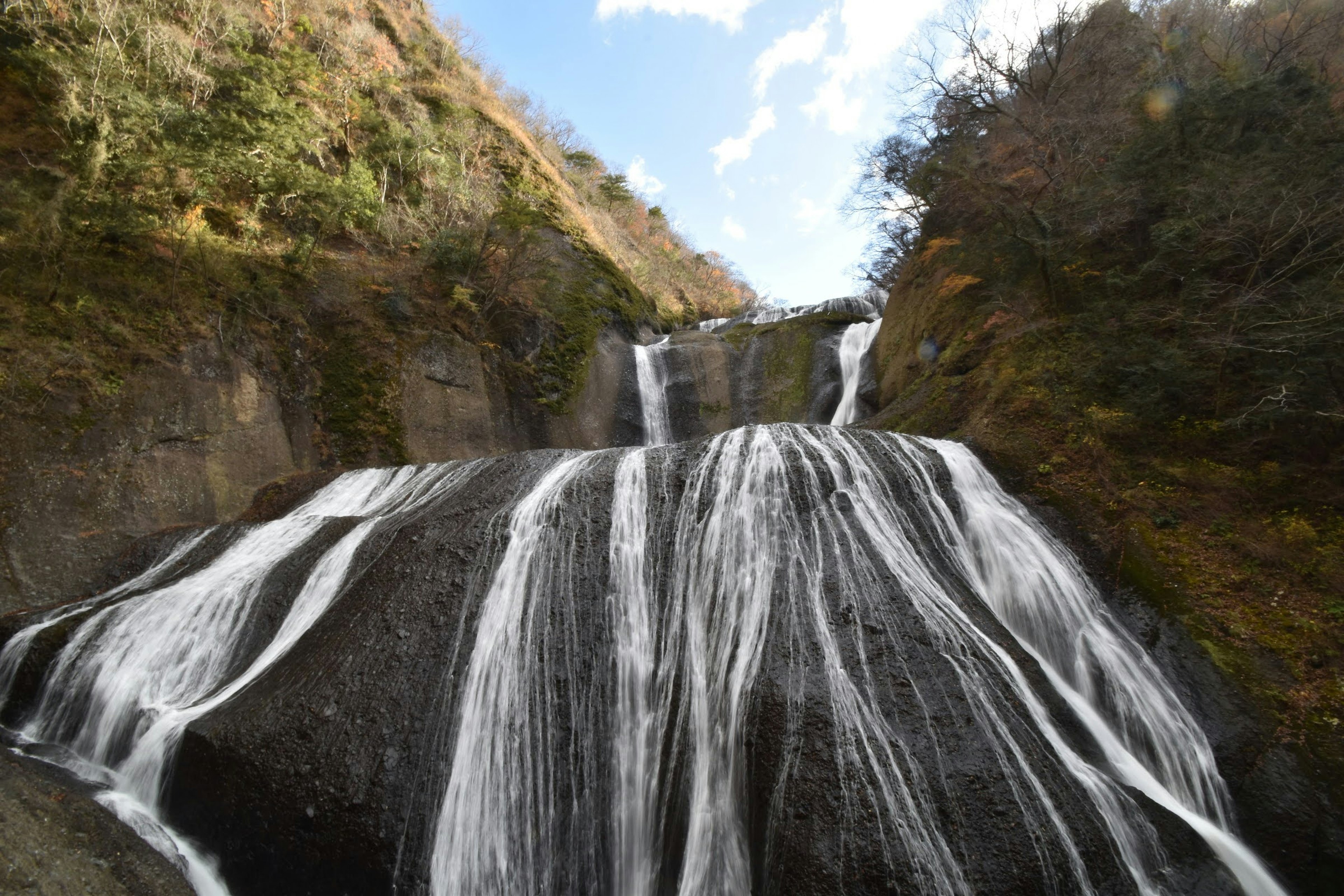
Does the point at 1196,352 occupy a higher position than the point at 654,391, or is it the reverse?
the point at 654,391

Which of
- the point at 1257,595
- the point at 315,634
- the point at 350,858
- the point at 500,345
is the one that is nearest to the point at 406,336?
the point at 500,345

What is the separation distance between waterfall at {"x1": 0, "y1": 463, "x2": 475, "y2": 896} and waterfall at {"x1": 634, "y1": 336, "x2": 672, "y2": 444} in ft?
27.2

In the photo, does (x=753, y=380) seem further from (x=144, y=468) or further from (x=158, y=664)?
(x=158, y=664)

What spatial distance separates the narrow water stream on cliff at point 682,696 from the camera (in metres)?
3.23

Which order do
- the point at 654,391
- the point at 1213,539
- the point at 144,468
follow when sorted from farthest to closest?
the point at 654,391 < the point at 144,468 < the point at 1213,539

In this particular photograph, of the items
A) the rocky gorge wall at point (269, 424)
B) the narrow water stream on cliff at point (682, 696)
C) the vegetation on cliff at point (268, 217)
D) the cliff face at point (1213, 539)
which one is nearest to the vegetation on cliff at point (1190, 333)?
the cliff face at point (1213, 539)

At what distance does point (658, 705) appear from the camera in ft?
14.0

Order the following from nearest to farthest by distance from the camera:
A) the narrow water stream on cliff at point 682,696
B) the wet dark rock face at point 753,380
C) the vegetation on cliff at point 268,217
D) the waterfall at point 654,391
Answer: the narrow water stream on cliff at point 682,696, the vegetation on cliff at point 268,217, the wet dark rock face at point 753,380, the waterfall at point 654,391

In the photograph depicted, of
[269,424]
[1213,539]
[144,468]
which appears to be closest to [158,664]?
[144,468]

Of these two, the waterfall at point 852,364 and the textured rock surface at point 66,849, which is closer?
the textured rock surface at point 66,849

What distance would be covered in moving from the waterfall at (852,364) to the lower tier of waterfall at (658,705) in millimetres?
6789

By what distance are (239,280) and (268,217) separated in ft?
5.87

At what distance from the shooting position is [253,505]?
827 centimetres

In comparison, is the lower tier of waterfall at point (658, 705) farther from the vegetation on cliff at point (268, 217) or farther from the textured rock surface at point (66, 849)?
the vegetation on cliff at point (268, 217)
